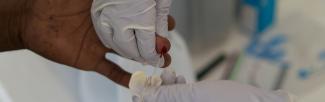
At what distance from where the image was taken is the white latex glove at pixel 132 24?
1.89 ft

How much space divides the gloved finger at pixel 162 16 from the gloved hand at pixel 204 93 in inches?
2.7

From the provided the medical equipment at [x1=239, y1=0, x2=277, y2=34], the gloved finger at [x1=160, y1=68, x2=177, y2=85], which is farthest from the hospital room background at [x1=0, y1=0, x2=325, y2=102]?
the gloved finger at [x1=160, y1=68, x2=177, y2=85]

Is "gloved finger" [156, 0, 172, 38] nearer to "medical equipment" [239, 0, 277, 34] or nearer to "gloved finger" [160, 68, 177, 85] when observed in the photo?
"gloved finger" [160, 68, 177, 85]

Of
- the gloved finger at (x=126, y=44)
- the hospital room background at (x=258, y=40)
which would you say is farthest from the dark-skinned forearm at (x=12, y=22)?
the hospital room background at (x=258, y=40)

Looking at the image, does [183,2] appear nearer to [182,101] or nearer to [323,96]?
[323,96]

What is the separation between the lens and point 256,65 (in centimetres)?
127

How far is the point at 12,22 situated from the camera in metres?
0.70

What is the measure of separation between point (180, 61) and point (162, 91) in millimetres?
265

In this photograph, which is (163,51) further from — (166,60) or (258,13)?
(258,13)

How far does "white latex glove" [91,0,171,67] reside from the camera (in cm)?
58

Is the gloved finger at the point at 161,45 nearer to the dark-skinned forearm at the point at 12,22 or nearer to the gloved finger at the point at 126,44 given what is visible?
the gloved finger at the point at 126,44

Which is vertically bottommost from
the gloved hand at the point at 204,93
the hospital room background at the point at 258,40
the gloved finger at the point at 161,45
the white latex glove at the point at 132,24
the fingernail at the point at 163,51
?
the hospital room background at the point at 258,40

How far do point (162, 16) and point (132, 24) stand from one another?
0.14 ft

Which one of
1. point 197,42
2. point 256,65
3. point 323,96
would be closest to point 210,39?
point 197,42
